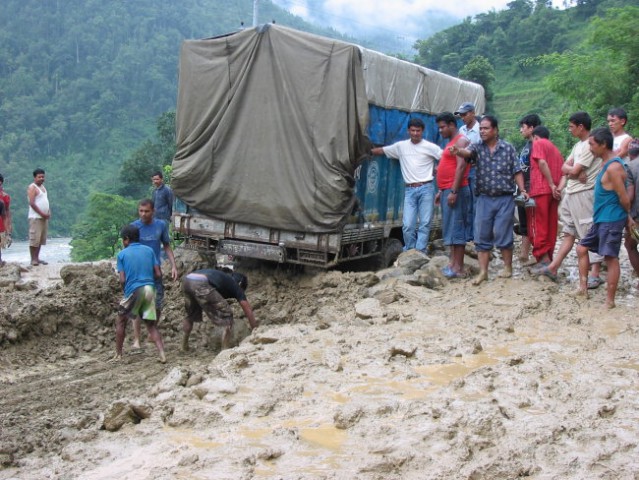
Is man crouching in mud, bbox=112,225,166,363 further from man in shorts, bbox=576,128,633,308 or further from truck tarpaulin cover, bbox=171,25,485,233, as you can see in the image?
man in shorts, bbox=576,128,633,308

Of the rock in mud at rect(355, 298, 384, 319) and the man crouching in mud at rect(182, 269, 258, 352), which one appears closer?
the rock in mud at rect(355, 298, 384, 319)

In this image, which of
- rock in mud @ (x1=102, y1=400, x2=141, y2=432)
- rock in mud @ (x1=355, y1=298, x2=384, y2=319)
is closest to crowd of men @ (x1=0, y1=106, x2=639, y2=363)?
A: rock in mud @ (x1=355, y1=298, x2=384, y2=319)

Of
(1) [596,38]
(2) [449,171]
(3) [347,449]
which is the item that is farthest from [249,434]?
(1) [596,38]

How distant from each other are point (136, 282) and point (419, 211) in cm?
346

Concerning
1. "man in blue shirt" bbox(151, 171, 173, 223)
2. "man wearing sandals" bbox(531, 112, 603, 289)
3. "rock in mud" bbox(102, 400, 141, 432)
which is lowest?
"rock in mud" bbox(102, 400, 141, 432)

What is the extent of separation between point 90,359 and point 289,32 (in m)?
4.05

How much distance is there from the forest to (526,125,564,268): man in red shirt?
40.6 ft

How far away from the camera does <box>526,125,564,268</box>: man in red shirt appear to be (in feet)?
23.1

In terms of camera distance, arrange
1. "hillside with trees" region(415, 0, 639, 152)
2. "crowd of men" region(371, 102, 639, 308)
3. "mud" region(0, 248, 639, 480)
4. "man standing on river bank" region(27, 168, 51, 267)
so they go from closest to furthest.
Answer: "mud" region(0, 248, 639, 480)
"crowd of men" region(371, 102, 639, 308)
"man standing on river bank" region(27, 168, 51, 267)
"hillside with trees" region(415, 0, 639, 152)

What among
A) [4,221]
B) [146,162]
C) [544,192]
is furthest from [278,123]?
[146,162]

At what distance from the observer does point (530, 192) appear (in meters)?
7.30

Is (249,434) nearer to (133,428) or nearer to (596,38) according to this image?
(133,428)

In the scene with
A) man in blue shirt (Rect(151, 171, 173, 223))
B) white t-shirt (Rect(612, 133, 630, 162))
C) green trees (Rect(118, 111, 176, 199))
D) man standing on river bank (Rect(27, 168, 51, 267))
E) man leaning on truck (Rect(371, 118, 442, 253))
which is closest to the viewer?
white t-shirt (Rect(612, 133, 630, 162))

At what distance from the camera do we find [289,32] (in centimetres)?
752
